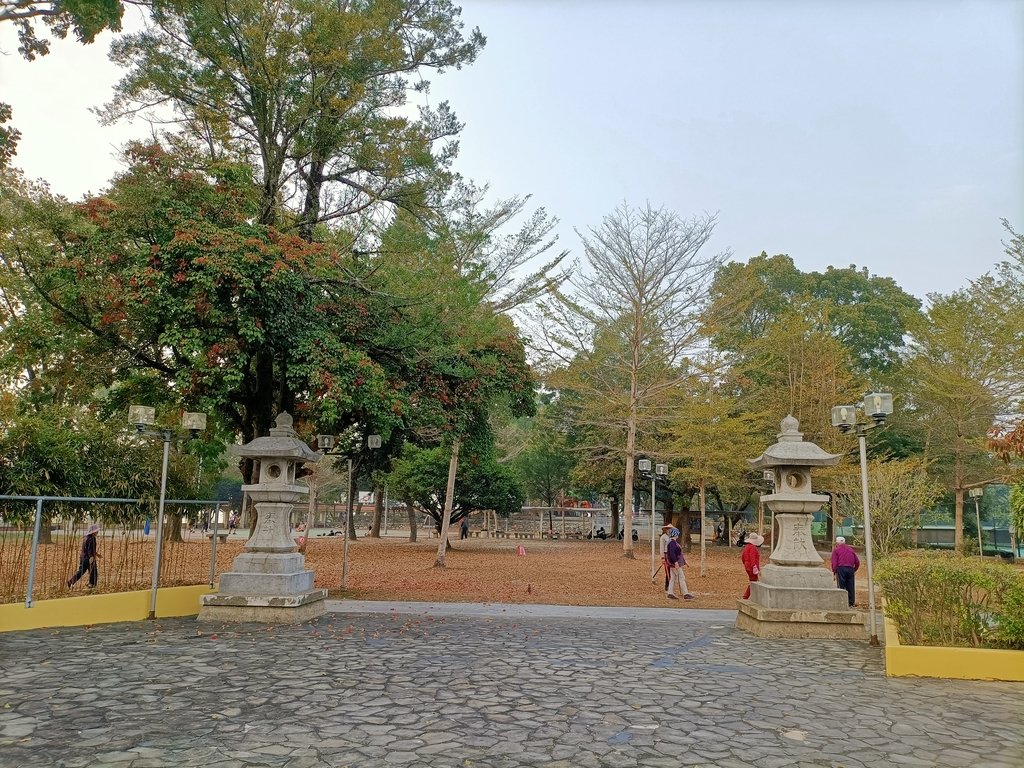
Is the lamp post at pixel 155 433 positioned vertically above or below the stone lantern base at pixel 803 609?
above

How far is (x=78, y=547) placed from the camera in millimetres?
11039

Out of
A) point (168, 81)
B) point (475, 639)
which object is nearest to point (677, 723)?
point (475, 639)

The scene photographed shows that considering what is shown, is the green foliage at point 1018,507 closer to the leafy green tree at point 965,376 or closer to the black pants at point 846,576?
the black pants at point 846,576

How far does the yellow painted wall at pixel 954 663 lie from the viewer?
695 centimetres

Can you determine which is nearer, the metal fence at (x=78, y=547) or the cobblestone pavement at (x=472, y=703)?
the cobblestone pavement at (x=472, y=703)

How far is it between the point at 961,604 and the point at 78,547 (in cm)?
1252

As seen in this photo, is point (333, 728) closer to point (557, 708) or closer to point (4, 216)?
point (557, 708)

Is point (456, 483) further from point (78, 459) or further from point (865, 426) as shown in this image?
point (865, 426)

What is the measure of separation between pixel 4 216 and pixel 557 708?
12.8 meters

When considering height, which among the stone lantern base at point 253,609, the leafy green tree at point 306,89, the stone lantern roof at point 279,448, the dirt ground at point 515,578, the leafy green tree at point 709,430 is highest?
the leafy green tree at point 306,89

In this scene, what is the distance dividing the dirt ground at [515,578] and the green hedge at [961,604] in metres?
6.04

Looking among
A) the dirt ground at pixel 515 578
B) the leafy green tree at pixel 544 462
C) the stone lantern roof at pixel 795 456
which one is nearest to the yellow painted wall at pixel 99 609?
the dirt ground at pixel 515 578

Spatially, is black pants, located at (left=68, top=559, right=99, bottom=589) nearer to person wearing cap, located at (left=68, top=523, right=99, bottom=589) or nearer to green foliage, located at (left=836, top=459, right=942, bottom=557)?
person wearing cap, located at (left=68, top=523, right=99, bottom=589)

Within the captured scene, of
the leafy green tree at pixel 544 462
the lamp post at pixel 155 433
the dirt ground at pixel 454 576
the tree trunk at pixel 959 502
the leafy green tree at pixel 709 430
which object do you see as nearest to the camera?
the lamp post at pixel 155 433
